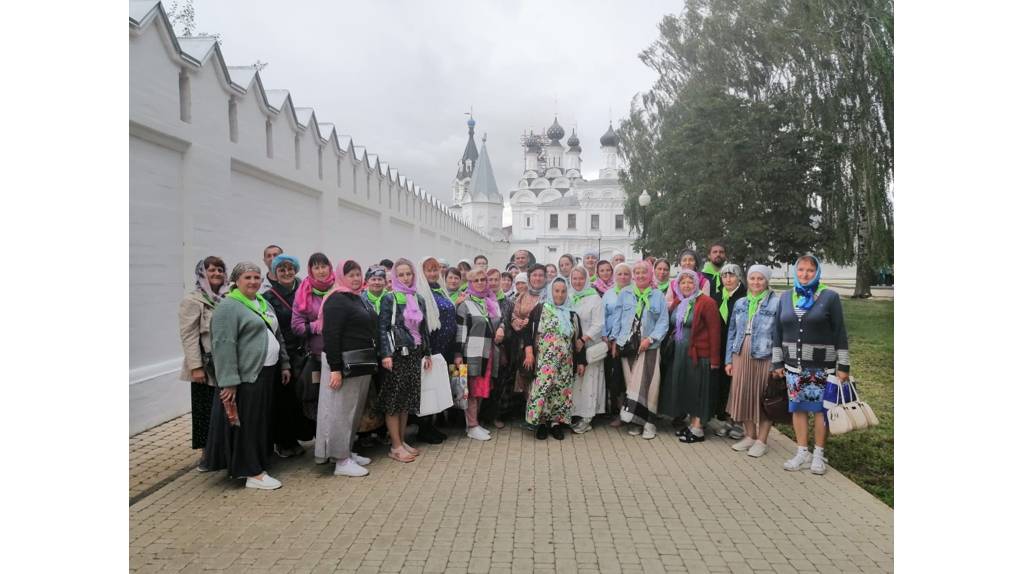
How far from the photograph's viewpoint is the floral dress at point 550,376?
5.20 meters

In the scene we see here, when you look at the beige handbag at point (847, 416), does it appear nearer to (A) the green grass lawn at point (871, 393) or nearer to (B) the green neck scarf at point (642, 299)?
(A) the green grass lawn at point (871, 393)

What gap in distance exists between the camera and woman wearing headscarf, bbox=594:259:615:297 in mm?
6055

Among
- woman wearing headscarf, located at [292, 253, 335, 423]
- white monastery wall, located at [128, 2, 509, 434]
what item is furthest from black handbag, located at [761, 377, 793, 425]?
white monastery wall, located at [128, 2, 509, 434]

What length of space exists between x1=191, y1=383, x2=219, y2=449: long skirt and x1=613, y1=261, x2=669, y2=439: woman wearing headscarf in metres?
3.53

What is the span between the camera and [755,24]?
10.6 meters

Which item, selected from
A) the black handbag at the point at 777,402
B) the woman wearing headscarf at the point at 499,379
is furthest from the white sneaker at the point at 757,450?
the woman wearing headscarf at the point at 499,379

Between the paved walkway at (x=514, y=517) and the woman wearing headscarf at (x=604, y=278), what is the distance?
1.89m

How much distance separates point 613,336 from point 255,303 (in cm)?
A: 322

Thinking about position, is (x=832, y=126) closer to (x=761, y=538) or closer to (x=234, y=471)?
(x=761, y=538)

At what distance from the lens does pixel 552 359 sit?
521 cm

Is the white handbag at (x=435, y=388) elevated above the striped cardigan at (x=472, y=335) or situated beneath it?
situated beneath

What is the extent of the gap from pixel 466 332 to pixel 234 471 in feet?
7.02

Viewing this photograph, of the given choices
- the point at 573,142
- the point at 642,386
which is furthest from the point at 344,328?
the point at 573,142

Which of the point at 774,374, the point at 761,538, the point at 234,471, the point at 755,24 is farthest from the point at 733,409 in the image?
the point at 755,24
